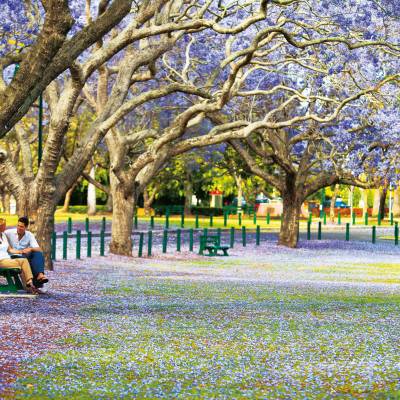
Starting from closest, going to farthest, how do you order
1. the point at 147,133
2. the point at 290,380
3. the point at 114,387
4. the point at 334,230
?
the point at 114,387, the point at 290,380, the point at 147,133, the point at 334,230

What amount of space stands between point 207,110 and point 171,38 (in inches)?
117

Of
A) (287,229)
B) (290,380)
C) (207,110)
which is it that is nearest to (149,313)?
(290,380)

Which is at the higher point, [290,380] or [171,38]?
[171,38]

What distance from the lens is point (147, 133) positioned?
29547 millimetres

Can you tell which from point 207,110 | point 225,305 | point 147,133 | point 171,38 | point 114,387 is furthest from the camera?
point 147,133

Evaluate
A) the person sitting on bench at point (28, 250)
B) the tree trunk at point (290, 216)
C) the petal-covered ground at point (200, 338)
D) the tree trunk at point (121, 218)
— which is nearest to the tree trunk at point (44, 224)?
the petal-covered ground at point (200, 338)

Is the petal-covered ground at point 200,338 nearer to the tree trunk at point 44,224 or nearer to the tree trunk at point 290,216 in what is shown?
the tree trunk at point 44,224

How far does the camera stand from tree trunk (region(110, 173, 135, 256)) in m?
30.2

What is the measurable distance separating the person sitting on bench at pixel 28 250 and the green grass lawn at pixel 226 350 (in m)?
1.10

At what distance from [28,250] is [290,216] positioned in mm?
24085

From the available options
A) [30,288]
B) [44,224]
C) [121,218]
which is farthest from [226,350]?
[121,218]

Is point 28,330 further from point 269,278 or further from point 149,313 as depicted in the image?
point 269,278

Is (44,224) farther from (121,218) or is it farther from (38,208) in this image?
(121,218)

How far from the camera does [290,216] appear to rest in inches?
1566
